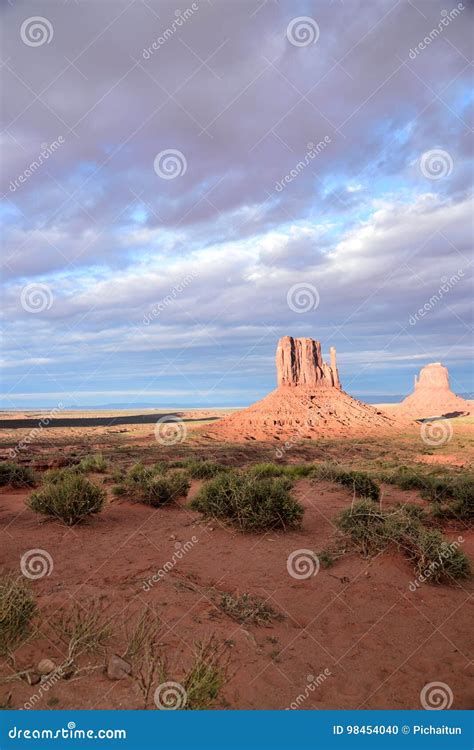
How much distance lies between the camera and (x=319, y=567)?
26.6 feet

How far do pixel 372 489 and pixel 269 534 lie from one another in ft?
18.1

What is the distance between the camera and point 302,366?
78250mm

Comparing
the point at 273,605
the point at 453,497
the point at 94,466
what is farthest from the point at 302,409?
the point at 273,605

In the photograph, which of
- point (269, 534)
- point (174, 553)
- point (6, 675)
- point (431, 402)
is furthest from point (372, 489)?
point (431, 402)

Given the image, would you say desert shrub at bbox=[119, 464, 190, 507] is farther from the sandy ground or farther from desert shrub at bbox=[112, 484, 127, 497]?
the sandy ground

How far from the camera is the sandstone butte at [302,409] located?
59.8 m

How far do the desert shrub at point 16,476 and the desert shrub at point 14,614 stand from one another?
40.2 ft

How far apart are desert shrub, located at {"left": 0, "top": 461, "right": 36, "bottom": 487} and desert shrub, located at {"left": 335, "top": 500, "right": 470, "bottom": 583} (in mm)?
11934

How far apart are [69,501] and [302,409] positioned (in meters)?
59.0

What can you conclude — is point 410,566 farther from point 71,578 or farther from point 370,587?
point 71,578

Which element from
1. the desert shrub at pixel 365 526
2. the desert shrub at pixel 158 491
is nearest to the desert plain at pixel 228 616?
the desert shrub at pixel 365 526

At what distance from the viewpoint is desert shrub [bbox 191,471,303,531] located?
10078 mm

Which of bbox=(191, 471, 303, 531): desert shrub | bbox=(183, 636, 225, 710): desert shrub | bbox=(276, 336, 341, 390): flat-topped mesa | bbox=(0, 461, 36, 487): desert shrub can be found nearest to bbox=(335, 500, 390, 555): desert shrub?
bbox=(191, 471, 303, 531): desert shrub

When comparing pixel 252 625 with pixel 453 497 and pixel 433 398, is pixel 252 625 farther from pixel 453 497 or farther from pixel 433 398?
pixel 433 398
